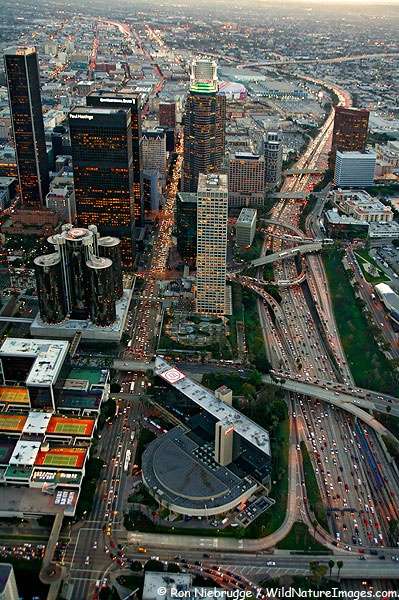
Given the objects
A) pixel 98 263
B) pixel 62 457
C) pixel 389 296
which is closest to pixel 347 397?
pixel 389 296

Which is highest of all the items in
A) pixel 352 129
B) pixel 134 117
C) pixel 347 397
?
pixel 134 117

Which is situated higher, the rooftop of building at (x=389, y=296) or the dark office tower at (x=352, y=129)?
the dark office tower at (x=352, y=129)

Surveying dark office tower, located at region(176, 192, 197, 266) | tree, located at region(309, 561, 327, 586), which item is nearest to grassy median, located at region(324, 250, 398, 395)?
dark office tower, located at region(176, 192, 197, 266)

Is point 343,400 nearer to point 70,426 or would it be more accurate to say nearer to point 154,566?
point 70,426

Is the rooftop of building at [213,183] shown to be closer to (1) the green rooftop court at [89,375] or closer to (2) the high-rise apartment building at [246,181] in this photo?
(1) the green rooftop court at [89,375]

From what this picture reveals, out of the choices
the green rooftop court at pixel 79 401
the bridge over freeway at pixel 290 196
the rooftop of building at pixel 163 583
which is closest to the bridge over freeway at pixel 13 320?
the green rooftop court at pixel 79 401

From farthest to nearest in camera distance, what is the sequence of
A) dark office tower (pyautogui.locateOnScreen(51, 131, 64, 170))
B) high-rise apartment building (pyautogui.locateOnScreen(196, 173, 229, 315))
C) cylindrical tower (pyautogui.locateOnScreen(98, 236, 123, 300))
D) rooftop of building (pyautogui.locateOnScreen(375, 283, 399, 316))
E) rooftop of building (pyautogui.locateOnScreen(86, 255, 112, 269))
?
dark office tower (pyautogui.locateOnScreen(51, 131, 64, 170))
rooftop of building (pyautogui.locateOnScreen(375, 283, 399, 316))
cylindrical tower (pyautogui.locateOnScreen(98, 236, 123, 300))
high-rise apartment building (pyautogui.locateOnScreen(196, 173, 229, 315))
rooftop of building (pyautogui.locateOnScreen(86, 255, 112, 269))

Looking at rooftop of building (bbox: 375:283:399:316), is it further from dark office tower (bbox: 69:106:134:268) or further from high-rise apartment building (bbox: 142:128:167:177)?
high-rise apartment building (bbox: 142:128:167:177)
